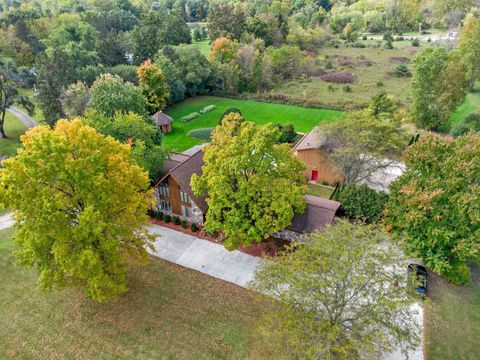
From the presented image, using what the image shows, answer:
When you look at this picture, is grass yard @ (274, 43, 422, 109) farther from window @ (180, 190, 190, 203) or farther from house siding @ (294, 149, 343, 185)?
window @ (180, 190, 190, 203)

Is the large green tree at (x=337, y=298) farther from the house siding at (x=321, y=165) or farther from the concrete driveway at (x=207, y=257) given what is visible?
the house siding at (x=321, y=165)

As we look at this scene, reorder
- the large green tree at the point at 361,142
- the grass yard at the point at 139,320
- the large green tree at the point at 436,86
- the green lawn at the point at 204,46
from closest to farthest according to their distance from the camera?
the grass yard at the point at 139,320 < the large green tree at the point at 361,142 < the large green tree at the point at 436,86 < the green lawn at the point at 204,46

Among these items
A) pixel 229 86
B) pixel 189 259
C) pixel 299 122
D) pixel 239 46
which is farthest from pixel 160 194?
pixel 239 46

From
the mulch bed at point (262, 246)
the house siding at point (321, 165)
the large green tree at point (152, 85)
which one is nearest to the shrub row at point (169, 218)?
the mulch bed at point (262, 246)

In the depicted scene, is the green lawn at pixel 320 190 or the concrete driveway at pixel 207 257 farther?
the green lawn at pixel 320 190

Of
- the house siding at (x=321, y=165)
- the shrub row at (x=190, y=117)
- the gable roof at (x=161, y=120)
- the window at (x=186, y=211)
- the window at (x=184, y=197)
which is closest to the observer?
the window at (x=184, y=197)

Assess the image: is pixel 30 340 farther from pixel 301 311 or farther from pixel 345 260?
pixel 345 260

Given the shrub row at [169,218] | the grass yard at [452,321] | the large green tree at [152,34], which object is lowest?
the grass yard at [452,321]

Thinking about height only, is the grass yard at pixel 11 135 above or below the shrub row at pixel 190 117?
above
